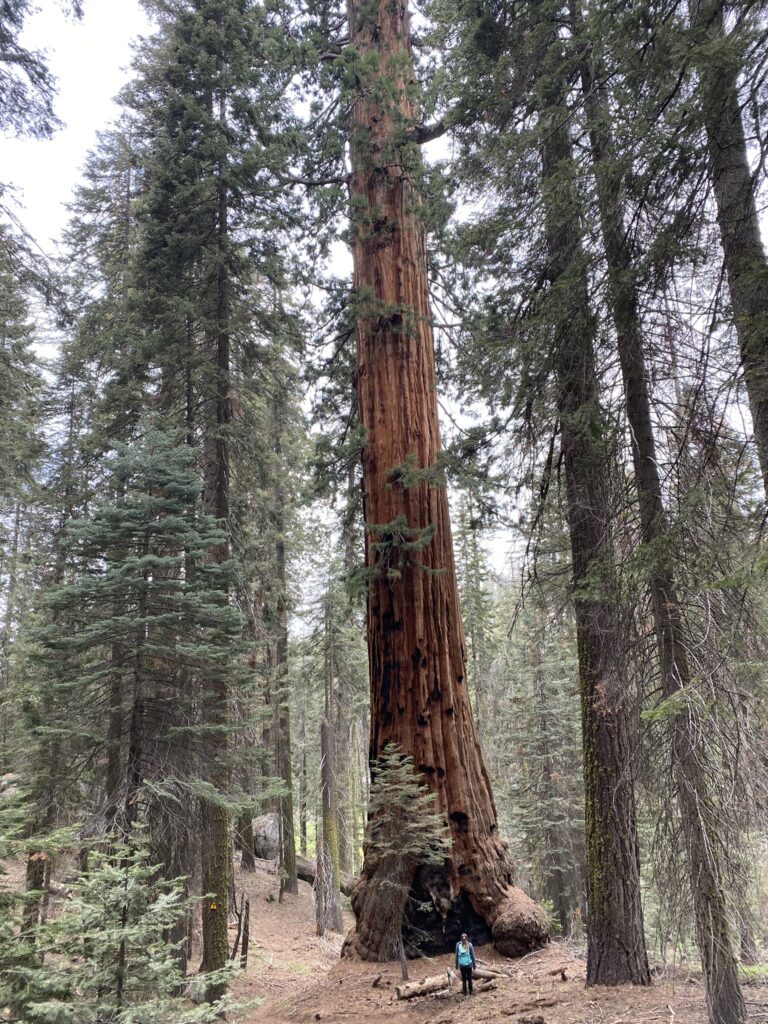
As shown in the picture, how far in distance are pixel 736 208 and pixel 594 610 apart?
3173mm

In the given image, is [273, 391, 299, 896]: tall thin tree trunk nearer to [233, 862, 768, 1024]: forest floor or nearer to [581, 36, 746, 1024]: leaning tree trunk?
[233, 862, 768, 1024]: forest floor

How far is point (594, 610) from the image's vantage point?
A: 5.36 meters

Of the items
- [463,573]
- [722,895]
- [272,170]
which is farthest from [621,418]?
[463,573]

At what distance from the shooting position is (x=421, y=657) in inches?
265

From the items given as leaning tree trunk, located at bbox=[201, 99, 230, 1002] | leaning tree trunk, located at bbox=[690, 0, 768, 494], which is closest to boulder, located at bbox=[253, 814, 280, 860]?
leaning tree trunk, located at bbox=[201, 99, 230, 1002]

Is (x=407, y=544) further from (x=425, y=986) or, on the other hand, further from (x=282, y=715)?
(x=282, y=715)

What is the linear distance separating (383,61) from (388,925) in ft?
34.0

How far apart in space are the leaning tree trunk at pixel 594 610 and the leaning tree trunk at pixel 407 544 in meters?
1.23

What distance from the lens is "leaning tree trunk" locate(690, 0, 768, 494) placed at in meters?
3.23

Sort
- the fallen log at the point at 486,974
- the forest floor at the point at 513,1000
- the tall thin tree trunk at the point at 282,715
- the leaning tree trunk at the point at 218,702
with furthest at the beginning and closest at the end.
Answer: the tall thin tree trunk at the point at 282,715 < the leaning tree trunk at the point at 218,702 < the fallen log at the point at 486,974 < the forest floor at the point at 513,1000

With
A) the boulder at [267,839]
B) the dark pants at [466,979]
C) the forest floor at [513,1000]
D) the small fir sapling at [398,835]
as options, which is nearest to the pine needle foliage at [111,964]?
the forest floor at [513,1000]

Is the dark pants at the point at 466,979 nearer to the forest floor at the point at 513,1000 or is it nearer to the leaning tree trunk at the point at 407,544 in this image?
the forest floor at the point at 513,1000

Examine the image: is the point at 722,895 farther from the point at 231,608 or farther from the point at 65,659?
the point at 65,659

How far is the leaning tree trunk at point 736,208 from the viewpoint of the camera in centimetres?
323
